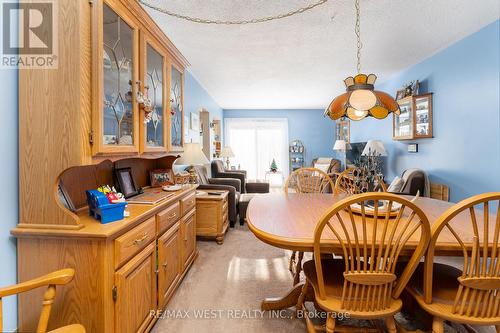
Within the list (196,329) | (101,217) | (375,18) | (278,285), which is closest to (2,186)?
(101,217)

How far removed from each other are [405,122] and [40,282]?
4.69 metres

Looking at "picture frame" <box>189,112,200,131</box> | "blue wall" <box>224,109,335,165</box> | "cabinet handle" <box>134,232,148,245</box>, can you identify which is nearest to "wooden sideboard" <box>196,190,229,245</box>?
"picture frame" <box>189,112,200,131</box>

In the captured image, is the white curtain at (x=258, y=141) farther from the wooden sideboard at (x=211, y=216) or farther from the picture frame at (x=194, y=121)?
the wooden sideboard at (x=211, y=216)

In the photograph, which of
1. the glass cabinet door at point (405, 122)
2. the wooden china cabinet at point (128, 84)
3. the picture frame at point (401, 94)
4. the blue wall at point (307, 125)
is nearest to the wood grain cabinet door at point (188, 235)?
the wooden china cabinet at point (128, 84)

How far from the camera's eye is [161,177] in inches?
99.3

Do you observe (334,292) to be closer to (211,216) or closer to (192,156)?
(192,156)

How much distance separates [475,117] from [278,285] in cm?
291

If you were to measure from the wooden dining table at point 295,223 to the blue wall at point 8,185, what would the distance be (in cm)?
115

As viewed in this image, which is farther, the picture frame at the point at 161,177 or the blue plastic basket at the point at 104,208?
the picture frame at the point at 161,177

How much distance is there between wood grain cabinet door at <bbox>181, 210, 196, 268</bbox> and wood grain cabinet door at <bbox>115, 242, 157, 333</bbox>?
583 mm

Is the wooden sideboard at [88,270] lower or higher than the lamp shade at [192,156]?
lower

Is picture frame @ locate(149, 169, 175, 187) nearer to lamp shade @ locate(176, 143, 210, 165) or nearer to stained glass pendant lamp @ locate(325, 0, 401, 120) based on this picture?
lamp shade @ locate(176, 143, 210, 165)

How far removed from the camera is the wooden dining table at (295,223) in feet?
3.89

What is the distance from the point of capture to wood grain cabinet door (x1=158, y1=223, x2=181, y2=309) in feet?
5.66
